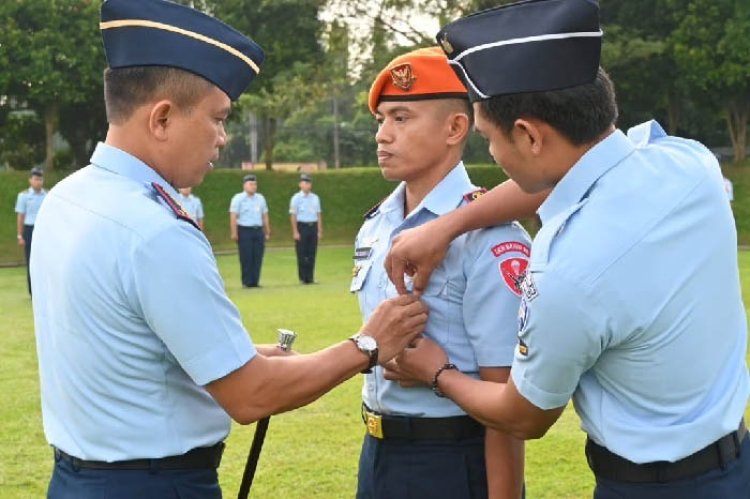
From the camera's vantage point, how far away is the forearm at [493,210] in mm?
3041

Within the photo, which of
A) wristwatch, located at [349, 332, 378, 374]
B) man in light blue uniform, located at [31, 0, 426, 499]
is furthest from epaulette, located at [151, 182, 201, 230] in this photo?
wristwatch, located at [349, 332, 378, 374]

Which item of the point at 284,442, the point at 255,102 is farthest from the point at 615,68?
the point at 284,442

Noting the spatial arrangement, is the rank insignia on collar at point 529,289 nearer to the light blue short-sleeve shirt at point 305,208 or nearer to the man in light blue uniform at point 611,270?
the man in light blue uniform at point 611,270

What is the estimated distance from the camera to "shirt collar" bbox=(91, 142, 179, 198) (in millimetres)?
2775

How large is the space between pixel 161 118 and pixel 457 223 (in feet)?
2.83

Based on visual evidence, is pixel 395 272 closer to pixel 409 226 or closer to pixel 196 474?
pixel 409 226

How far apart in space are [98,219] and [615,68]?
1236 inches

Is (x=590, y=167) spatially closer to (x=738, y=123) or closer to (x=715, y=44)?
(x=715, y=44)

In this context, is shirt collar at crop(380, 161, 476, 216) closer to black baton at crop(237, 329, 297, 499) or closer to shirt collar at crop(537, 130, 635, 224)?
black baton at crop(237, 329, 297, 499)

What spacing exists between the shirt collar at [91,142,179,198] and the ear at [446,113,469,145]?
3.05 feet

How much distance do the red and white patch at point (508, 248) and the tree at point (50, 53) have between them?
30.5 m

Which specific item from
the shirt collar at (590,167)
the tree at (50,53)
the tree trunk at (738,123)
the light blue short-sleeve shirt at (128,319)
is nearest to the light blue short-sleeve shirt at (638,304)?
the shirt collar at (590,167)

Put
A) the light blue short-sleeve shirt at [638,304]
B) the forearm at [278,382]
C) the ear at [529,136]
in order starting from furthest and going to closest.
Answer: the forearm at [278,382]
the ear at [529,136]
the light blue short-sleeve shirt at [638,304]

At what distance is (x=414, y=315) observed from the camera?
309cm
